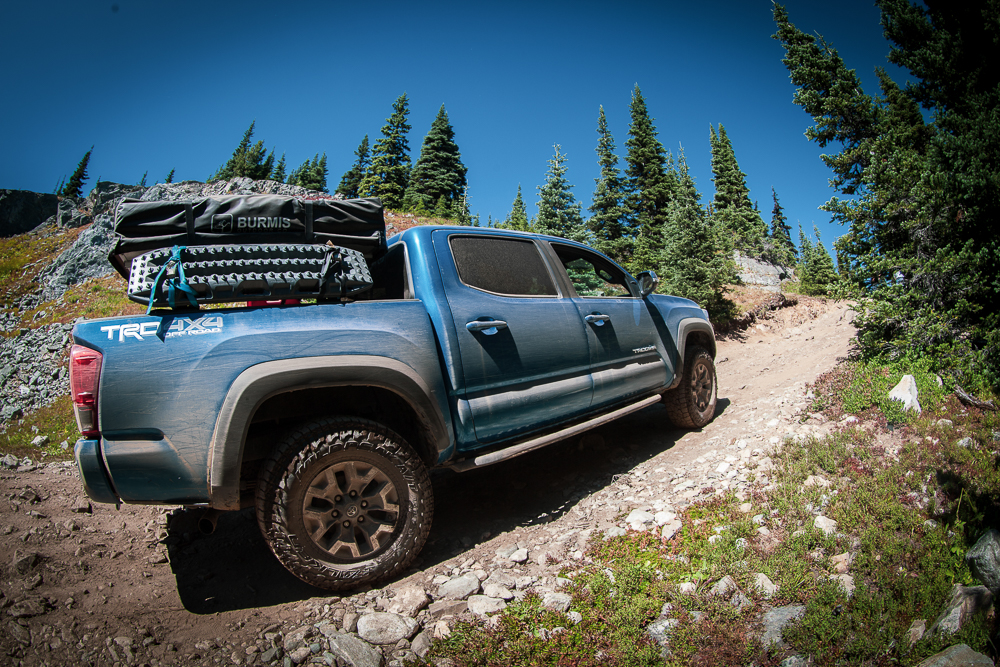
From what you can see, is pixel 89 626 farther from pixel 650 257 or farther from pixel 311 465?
pixel 650 257

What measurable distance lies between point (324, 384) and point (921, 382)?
578 cm

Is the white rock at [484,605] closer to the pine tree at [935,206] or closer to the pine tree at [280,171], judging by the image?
the pine tree at [935,206]

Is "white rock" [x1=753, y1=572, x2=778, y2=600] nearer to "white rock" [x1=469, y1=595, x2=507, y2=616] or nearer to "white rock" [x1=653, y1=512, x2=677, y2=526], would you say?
"white rock" [x1=653, y1=512, x2=677, y2=526]

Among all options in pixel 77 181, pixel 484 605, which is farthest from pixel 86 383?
pixel 77 181

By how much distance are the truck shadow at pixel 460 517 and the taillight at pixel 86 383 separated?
859mm

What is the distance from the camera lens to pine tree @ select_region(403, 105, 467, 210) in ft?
105

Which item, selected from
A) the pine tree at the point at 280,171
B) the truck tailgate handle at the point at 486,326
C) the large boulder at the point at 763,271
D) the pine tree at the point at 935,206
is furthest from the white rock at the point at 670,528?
the pine tree at the point at 280,171

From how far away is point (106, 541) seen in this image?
3.04 meters

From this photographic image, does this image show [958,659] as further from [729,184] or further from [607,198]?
[729,184]

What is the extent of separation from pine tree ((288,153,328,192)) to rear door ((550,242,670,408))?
5093 cm

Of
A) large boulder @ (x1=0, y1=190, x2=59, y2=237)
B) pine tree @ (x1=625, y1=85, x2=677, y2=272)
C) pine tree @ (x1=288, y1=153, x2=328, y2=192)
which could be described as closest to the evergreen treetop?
pine tree @ (x1=625, y1=85, x2=677, y2=272)

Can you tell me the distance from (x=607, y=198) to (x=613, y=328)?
19.4m

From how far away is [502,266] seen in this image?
3318mm

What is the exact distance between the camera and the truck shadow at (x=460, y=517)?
99.6 inches
